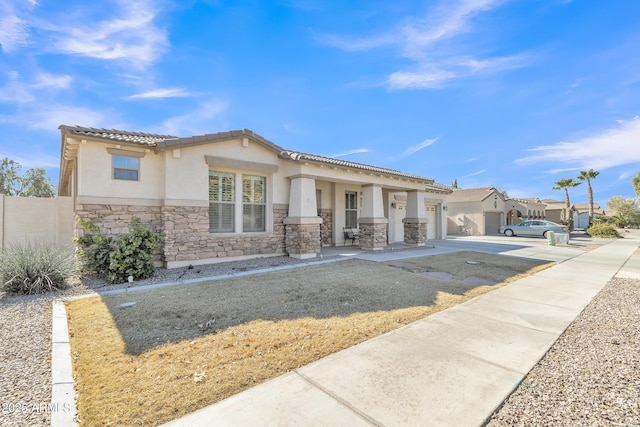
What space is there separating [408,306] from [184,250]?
7.06 metres

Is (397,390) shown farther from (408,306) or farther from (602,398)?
(408,306)

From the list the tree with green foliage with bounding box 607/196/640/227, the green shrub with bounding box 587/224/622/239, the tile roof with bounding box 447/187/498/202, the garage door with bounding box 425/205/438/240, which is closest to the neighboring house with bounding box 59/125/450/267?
the garage door with bounding box 425/205/438/240

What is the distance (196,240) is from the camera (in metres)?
9.41

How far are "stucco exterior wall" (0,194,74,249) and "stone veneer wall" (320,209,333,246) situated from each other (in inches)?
392

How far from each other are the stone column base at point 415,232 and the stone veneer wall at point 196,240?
8775 millimetres

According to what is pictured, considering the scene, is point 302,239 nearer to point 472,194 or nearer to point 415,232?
point 415,232

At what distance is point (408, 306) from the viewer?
18.7 ft

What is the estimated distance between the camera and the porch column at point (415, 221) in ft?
51.3

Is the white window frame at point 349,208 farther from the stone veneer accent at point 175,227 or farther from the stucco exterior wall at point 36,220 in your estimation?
the stucco exterior wall at point 36,220

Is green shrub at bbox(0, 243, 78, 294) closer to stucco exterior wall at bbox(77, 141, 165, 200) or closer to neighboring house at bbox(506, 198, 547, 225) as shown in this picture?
stucco exterior wall at bbox(77, 141, 165, 200)

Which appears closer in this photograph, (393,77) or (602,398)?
(602,398)

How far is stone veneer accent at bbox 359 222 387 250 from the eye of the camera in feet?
42.8

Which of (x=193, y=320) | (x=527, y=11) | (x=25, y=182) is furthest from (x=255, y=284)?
(x=25, y=182)

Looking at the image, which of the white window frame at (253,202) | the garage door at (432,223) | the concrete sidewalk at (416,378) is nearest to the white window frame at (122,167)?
the white window frame at (253,202)
